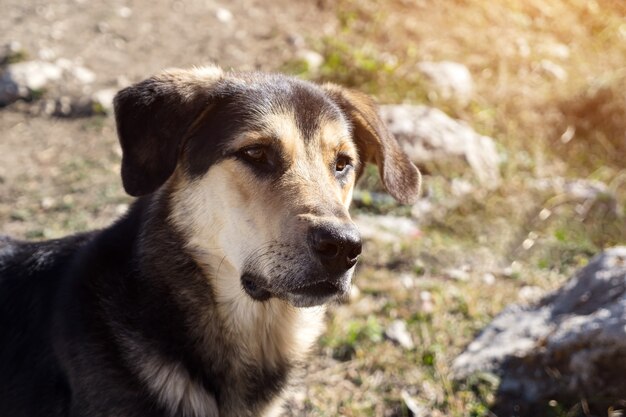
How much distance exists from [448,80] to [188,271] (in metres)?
6.12

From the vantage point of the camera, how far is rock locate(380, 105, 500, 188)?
742 cm

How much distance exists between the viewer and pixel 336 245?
9.84 feet

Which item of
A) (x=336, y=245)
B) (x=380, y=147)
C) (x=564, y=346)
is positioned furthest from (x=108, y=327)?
(x=564, y=346)

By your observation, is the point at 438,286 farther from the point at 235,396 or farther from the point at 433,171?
the point at 235,396

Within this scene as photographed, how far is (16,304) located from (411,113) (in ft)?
16.6

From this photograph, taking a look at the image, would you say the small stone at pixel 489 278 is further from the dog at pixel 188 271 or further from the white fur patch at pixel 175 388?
the white fur patch at pixel 175 388

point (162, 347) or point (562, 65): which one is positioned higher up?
point (162, 347)

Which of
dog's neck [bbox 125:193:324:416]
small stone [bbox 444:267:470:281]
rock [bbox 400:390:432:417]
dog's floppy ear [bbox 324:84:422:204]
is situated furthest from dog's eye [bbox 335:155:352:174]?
small stone [bbox 444:267:470:281]

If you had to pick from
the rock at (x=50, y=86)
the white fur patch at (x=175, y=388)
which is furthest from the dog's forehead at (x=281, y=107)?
the rock at (x=50, y=86)

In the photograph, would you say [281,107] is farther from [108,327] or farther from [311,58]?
[311,58]

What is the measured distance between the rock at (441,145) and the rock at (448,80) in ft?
3.34

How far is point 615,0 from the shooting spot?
1112 centimetres

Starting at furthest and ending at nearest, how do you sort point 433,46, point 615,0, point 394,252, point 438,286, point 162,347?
point 615,0, point 433,46, point 394,252, point 438,286, point 162,347

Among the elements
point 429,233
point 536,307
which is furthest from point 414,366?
point 429,233
